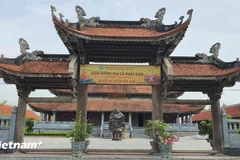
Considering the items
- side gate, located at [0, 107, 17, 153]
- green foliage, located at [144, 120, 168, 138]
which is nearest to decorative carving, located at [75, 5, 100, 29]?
side gate, located at [0, 107, 17, 153]

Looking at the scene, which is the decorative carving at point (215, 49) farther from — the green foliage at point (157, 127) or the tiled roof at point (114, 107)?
the tiled roof at point (114, 107)

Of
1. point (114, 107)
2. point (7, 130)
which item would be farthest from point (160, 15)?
point (114, 107)

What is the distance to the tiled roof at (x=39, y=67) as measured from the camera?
9.34 meters

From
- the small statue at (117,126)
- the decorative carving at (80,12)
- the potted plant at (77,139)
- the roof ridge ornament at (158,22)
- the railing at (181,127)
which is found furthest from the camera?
the railing at (181,127)

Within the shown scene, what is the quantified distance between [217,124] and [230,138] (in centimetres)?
87

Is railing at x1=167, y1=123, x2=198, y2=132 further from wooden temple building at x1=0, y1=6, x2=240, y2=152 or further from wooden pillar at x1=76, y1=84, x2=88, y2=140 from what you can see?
wooden pillar at x1=76, y1=84, x2=88, y2=140

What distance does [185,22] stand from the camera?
9.45m

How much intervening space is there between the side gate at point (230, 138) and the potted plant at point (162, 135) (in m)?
3.09

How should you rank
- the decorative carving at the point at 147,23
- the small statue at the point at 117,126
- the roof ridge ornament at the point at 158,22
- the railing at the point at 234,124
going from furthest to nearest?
the small statue at the point at 117,126 < the decorative carving at the point at 147,23 < the roof ridge ornament at the point at 158,22 < the railing at the point at 234,124

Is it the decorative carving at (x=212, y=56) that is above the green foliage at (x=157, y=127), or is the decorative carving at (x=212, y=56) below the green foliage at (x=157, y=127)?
above

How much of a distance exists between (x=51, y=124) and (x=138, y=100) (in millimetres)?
13908

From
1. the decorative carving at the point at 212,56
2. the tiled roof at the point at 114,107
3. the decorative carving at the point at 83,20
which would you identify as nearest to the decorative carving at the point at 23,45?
the decorative carving at the point at 83,20

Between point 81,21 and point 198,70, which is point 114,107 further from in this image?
point 81,21

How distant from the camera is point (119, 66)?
33.6 ft
